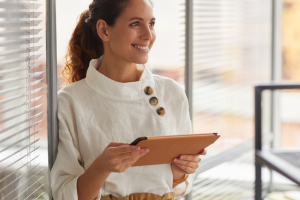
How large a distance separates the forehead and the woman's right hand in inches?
21.0

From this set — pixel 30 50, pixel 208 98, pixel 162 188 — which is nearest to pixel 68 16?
pixel 30 50

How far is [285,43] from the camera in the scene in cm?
323

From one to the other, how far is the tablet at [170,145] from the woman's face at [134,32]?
0.39 metres

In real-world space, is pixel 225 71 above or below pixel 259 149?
above

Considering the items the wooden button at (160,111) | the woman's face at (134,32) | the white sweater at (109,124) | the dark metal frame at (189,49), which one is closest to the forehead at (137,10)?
the woman's face at (134,32)

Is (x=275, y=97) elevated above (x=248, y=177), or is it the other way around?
(x=275, y=97)

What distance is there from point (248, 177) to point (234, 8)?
1413 mm

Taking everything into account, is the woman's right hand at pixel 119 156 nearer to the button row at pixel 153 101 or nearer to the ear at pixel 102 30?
the button row at pixel 153 101

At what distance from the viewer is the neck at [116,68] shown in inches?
55.7

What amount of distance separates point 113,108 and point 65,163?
0.95 feet

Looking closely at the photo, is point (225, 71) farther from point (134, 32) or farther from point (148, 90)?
point (134, 32)

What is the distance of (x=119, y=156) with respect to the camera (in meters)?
1.09

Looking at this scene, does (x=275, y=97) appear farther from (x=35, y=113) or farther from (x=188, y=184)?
(x=35, y=113)

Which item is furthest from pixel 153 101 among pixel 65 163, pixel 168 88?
pixel 65 163
